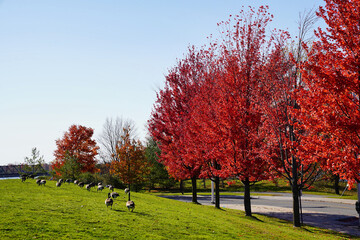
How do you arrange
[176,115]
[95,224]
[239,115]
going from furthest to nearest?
[176,115] → [239,115] → [95,224]

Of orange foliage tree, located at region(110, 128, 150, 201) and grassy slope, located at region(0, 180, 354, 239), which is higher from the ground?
orange foliage tree, located at region(110, 128, 150, 201)

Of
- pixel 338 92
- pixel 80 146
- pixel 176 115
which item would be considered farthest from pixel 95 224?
pixel 80 146

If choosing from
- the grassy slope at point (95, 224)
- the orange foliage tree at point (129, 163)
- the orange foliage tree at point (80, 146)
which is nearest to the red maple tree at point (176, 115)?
the orange foliage tree at point (129, 163)

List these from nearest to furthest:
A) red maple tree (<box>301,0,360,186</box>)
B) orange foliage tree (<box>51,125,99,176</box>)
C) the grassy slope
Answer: the grassy slope
red maple tree (<box>301,0,360,186</box>)
orange foliage tree (<box>51,125,99,176</box>)

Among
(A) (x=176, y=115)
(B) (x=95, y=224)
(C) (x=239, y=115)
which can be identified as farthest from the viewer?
(A) (x=176, y=115)

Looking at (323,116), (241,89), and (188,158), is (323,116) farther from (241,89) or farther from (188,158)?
(188,158)

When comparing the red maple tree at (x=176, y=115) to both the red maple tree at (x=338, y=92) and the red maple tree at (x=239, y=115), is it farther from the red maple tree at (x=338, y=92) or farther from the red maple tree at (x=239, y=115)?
the red maple tree at (x=338, y=92)

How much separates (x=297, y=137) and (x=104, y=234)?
37.3ft

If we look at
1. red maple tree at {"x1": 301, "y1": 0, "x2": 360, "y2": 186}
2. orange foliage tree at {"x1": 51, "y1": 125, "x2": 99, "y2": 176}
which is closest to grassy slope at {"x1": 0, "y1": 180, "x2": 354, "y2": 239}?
A: red maple tree at {"x1": 301, "y1": 0, "x2": 360, "y2": 186}

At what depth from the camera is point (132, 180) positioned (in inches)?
1190

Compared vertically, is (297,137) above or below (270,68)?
below

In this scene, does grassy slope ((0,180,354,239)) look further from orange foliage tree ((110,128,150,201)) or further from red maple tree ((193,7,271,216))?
orange foliage tree ((110,128,150,201))

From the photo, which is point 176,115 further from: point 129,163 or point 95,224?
point 95,224

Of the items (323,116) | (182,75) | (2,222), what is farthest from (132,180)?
(323,116)
